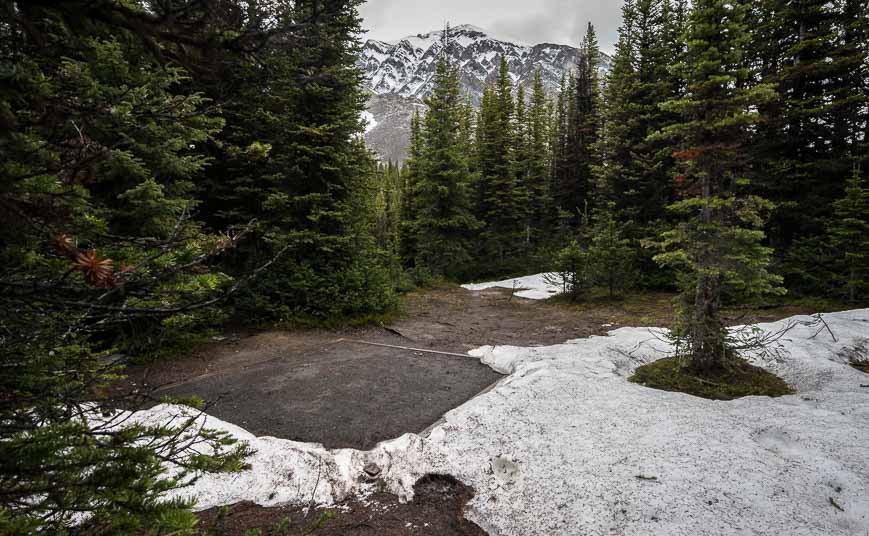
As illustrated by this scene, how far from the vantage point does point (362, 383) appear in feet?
21.8

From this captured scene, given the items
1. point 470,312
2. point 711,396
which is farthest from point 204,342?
point 711,396

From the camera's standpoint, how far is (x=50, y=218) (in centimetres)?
138

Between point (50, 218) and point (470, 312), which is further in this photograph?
point (470, 312)

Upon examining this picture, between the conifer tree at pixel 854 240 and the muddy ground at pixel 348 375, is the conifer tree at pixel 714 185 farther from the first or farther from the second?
the conifer tree at pixel 854 240

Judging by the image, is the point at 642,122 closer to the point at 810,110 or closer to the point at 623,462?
the point at 810,110

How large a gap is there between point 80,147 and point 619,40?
25.3 metres

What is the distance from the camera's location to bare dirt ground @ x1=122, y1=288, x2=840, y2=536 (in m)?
3.54

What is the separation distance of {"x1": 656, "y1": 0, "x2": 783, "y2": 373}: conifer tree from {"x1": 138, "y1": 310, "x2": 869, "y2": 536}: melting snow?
1164mm

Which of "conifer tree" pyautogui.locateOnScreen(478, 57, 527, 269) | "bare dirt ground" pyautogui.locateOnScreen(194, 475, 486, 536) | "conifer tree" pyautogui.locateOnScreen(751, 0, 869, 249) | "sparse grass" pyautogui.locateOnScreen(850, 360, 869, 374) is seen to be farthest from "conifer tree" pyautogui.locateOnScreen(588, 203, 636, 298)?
"bare dirt ground" pyautogui.locateOnScreen(194, 475, 486, 536)

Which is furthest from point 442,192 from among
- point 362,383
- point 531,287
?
point 362,383

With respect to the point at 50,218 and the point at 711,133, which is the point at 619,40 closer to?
the point at 711,133

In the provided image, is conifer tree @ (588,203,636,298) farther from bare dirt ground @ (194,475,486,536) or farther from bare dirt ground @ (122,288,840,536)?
bare dirt ground @ (194,475,486,536)

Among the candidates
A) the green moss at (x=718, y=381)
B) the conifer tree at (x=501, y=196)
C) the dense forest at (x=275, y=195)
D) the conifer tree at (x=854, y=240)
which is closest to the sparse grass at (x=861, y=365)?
the green moss at (x=718, y=381)

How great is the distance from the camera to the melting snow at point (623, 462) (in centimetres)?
329
